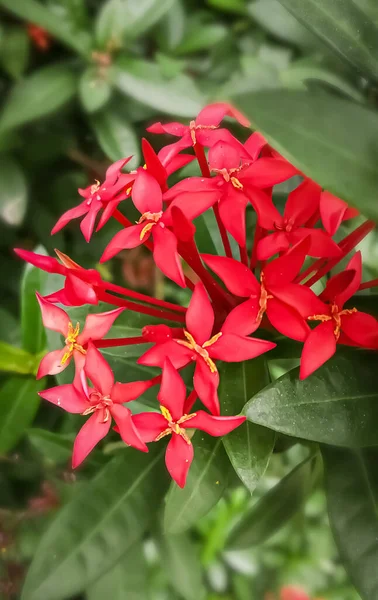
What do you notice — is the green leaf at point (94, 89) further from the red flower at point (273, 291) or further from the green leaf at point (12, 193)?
the red flower at point (273, 291)

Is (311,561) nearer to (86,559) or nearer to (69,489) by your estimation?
(69,489)

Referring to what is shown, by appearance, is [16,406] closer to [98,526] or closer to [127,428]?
[98,526]

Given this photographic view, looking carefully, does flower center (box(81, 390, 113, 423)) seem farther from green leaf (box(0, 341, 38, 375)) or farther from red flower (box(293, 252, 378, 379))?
green leaf (box(0, 341, 38, 375))

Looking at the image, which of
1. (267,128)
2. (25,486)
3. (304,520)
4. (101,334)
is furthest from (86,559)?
(304,520)

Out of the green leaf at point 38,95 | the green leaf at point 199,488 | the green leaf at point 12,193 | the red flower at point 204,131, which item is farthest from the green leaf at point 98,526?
the green leaf at point 38,95

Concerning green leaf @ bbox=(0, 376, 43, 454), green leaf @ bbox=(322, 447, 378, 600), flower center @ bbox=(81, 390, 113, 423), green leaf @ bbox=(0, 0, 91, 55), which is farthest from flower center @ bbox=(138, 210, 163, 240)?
green leaf @ bbox=(0, 0, 91, 55)
